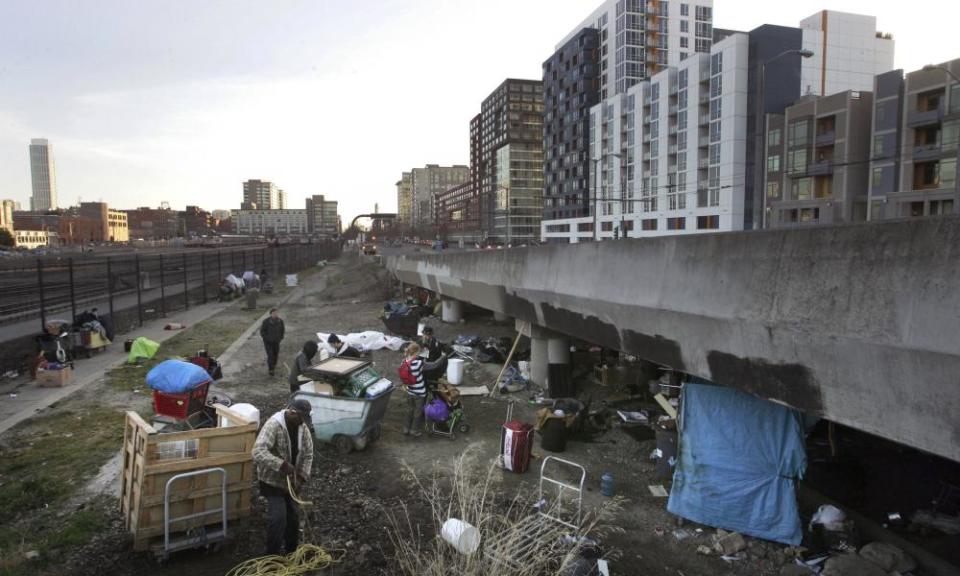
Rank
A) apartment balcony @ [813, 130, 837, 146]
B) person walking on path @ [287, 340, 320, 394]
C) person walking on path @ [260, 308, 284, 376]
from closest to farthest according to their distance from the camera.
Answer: person walking on path @ [287, 340, 320, 394] < person walking on path @ [260, 308, 284, 376] < apartment balcony @ [813, 130, 837, 146]

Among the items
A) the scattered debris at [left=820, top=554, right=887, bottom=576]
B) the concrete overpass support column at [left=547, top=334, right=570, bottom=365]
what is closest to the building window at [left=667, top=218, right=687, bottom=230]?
the concrete overpass support column at [left=547, top=334, right=570, bottom=365]

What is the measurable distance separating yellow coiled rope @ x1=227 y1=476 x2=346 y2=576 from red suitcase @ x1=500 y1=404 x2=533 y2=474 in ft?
10.4

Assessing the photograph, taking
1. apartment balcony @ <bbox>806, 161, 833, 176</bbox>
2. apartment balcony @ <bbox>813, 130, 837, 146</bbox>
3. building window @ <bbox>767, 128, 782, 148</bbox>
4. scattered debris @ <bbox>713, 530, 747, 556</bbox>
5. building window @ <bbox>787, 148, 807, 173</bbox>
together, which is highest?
building window @ <bbox>767, 128, 782, 148</bbox>

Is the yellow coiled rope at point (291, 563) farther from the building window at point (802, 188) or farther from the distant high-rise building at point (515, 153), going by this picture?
the distant high-rise building at point (515, 153)

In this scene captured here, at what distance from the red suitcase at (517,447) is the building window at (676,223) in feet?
204

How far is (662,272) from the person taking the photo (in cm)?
789

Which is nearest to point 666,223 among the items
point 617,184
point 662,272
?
point 617,184

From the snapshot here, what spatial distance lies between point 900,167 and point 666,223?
26509mm

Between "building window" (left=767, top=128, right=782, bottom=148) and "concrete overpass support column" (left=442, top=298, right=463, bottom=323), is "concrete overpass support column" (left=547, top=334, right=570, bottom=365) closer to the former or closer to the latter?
"concrete overpass support column" (left=442, top=298, right=463, bottom=323)

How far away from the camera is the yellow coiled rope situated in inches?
217

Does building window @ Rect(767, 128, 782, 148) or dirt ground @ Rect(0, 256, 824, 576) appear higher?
building window @ Rect(767, 128, 782, 148)

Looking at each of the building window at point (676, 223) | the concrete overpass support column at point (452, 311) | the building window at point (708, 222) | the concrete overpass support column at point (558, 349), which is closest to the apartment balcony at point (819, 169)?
the building window at point (708, 222)

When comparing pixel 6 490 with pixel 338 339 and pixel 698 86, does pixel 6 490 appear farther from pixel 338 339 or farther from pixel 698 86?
pixel 698 86

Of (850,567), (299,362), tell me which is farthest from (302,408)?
(850,567)
